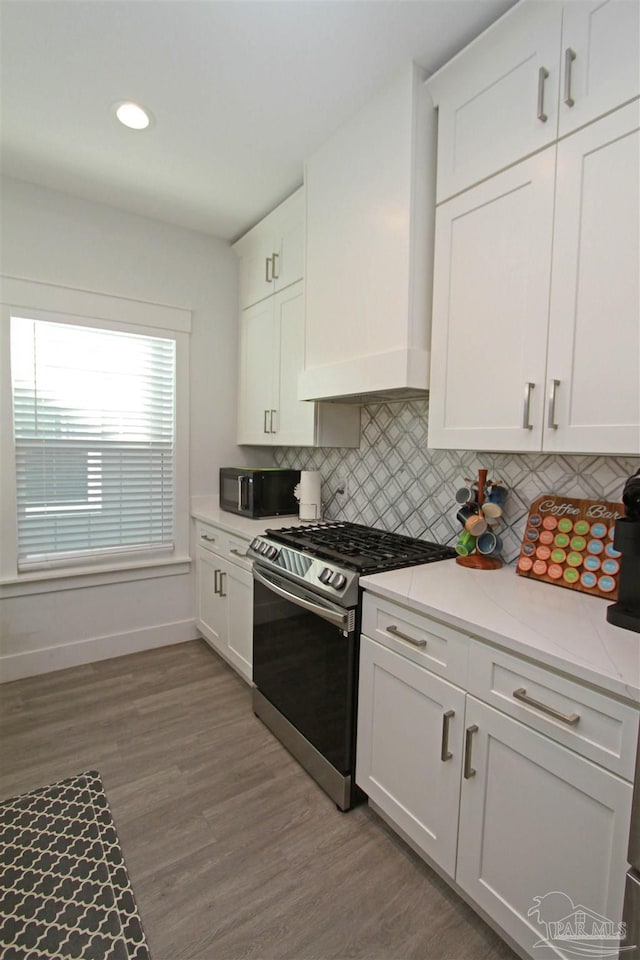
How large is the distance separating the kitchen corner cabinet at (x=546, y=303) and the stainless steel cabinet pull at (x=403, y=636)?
67 cm

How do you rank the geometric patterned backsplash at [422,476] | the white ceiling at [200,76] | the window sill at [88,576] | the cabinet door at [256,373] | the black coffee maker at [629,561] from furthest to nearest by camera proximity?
the cabinet door at [256,373] → the window sill at [88,576] → the geometric patterned backsplash at [422,476] → the white ceiling at [200,76] → the black coffee maker at [629,561]

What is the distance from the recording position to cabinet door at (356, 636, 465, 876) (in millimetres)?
1318

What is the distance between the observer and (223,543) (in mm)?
2707

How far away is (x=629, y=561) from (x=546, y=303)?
77 cm

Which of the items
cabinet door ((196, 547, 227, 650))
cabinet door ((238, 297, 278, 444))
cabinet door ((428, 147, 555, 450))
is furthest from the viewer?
cabinet door ((238, 297, 278, 444))

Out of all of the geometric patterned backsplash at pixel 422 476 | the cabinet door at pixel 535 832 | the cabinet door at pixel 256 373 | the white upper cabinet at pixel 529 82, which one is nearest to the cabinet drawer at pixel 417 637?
the cabinet door at pixel 535 832

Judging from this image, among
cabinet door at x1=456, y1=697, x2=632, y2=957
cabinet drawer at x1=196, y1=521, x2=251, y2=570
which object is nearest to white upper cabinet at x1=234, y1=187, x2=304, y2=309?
cabinet drawer at x1=196, y1=521, x2=251, y2=570

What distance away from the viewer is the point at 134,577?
302 cm

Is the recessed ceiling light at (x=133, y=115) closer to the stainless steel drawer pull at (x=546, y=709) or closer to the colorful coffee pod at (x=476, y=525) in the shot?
the colorful coffee pod at (x=476, y=525)

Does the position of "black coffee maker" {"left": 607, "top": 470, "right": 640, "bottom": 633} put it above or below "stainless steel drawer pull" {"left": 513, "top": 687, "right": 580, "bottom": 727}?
above

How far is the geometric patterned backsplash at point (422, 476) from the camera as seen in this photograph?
1.60 m

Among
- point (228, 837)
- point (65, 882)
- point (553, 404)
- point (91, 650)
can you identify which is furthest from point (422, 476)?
point (91, 650)

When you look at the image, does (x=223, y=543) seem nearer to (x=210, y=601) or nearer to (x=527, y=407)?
(x=210, y=601)

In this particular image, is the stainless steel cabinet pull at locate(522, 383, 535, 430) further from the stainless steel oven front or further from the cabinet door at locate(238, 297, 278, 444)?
the cabinet door at locate(238, 297, 278, 444)
